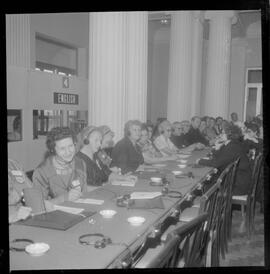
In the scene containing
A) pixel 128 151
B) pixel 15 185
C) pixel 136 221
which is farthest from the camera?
pixel 128 151

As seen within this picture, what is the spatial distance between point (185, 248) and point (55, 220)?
733 millimetres

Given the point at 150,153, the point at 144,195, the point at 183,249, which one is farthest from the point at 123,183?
the point at 183,249

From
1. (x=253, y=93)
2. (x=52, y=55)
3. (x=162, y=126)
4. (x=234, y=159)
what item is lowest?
(x=234, y=159)

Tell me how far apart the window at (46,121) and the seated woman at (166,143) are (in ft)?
3.12

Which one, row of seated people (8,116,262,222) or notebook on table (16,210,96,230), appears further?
row of seated people (8,116,262,222)

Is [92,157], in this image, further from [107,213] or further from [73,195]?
[107,213]

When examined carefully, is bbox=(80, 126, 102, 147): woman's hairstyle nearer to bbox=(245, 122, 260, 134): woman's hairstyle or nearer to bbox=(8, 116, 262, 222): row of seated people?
bbox=(8, 116, 262, 222): row of seated people

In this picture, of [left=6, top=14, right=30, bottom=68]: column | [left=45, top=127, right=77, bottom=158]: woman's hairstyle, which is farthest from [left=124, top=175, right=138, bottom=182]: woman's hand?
[left=6, top=14, right=30, bottom=68]: column

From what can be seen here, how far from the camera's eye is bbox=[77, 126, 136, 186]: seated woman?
2.98 meters

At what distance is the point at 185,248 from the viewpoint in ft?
6.13

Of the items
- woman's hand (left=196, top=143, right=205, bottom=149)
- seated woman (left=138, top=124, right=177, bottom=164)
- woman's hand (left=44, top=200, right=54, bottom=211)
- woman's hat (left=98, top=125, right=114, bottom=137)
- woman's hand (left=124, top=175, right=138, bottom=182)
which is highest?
woman's hat (left=98, top=125, right=114, bottom=137)

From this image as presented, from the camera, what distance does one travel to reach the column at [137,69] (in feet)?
8.86
